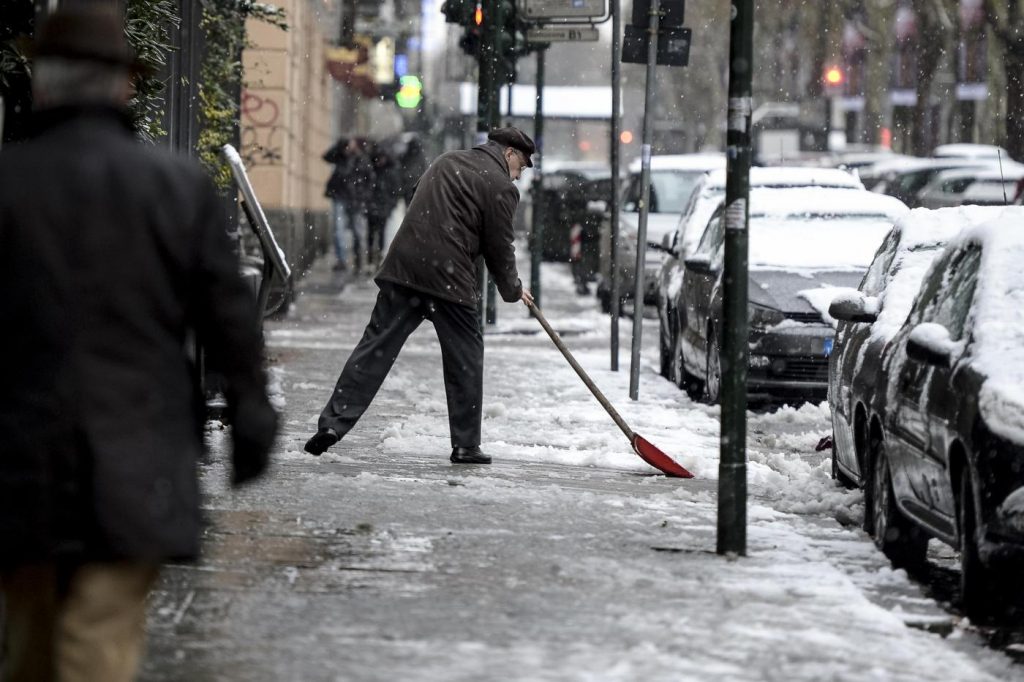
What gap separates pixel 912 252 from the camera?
10000 mm

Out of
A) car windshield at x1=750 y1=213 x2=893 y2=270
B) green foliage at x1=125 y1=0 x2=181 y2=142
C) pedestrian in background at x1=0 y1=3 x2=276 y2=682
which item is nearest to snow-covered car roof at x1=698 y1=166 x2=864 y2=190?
car windshield at x1=750 y1=213 x2=893 y2=270

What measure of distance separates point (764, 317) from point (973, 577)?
6.75m

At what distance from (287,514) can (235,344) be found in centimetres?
437

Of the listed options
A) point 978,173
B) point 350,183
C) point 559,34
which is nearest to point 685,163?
point 559,34

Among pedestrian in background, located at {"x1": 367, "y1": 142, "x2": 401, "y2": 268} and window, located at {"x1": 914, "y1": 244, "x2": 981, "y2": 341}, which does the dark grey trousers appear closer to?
window, located at {"x1": 914, "y1": 244, "x2": 981, "y2": 341}

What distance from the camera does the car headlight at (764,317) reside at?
535 inches

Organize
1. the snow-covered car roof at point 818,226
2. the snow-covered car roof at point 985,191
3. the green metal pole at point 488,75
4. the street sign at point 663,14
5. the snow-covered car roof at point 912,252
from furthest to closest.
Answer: the snow-covered car roof at point 985,191, the green metal pole at point 488,75, the snow-covered car roof at point 818,226, the street sign at point 663,14, the snow-covered car roof at point 912,252

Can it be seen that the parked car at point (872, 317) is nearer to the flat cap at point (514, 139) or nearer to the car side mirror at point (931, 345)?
the car side mirror at point (931, 345)

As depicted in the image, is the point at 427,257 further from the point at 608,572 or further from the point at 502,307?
the point at 502,307

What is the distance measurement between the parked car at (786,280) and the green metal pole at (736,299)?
5.37 metres

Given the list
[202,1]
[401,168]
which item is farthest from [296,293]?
[202,1]

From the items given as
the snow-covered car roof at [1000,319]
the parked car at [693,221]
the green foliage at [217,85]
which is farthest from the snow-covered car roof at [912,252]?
the green foliage at [217,85]

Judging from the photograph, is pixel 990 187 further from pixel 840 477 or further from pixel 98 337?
pixel 98 337

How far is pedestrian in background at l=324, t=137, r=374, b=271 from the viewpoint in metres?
28.5
